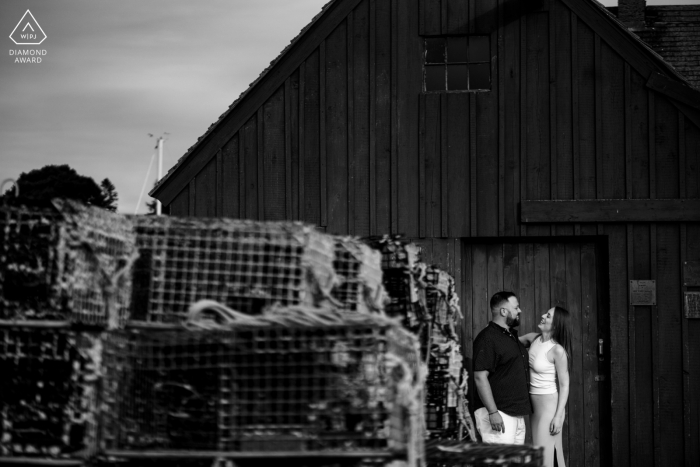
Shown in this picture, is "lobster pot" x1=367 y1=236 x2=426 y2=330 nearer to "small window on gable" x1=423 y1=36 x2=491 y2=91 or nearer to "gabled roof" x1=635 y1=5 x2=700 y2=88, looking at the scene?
"small window on gable" x1=423 y1=36 x2=491 y2=91

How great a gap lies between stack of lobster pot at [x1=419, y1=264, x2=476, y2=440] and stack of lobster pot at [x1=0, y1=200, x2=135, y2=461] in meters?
2.29

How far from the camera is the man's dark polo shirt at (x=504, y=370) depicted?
6875 mm

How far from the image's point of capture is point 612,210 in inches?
335

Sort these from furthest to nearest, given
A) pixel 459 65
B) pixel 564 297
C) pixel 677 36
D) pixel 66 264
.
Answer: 1. pixel 677 36
2. pixel 459 65
3. pixel 564 297
4. pixel 66 264

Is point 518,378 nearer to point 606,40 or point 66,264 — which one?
point 606,40

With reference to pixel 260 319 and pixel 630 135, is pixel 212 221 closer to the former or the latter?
pixel 260 319

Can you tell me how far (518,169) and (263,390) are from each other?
6025mm

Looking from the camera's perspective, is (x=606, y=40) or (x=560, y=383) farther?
(x=606, y=40)

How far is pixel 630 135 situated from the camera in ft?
28.2

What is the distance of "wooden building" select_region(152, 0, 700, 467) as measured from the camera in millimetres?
8398

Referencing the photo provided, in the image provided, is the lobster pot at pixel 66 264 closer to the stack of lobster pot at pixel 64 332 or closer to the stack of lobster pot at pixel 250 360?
the stack of lobster pot at pixel 64 332

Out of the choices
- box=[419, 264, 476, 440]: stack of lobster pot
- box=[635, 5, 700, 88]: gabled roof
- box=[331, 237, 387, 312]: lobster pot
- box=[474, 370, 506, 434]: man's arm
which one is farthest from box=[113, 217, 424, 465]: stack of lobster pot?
box=[635, 5, 700, 88]: gabled roof

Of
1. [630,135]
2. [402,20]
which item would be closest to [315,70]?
[402,20]

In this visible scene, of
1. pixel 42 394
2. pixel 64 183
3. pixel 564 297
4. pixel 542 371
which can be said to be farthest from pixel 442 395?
pixel 64 183
